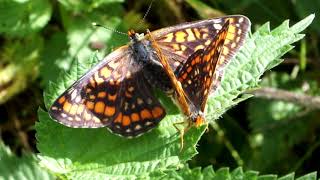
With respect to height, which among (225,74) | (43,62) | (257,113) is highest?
(225,74)

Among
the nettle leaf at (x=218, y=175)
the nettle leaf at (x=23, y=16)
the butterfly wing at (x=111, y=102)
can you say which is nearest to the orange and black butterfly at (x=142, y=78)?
the butterfly wing at (x=111, y=102)

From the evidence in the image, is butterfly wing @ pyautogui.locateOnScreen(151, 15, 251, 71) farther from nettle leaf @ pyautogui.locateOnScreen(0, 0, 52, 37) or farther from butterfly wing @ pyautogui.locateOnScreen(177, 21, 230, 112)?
nettle leaf @ pyautogui.locateOnScreen(0, 0, 52, 37)

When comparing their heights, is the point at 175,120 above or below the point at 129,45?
below

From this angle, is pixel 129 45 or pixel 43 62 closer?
pixel 129 45

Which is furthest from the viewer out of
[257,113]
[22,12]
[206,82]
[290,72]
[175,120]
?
[290,72]

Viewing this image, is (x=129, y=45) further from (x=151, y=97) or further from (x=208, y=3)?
(x=208, y=3)

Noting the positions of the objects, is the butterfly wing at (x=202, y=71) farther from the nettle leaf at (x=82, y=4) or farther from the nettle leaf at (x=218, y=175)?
the nettle leaf at (x=82, y=4)

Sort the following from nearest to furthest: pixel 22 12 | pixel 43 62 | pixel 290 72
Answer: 1. pixel 22 12
2. pixel 43 62
3. pixel 290 72

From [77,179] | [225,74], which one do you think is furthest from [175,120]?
[77,179]
